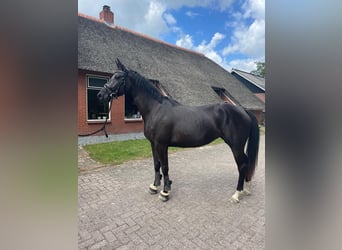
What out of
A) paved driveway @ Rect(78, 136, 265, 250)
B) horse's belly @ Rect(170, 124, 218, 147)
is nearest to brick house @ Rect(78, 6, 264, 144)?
paved driveway @ Rect(78, 136, 265, 250)

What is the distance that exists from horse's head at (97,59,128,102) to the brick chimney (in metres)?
10.4

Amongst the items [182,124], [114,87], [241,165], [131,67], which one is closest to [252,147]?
[241,165]

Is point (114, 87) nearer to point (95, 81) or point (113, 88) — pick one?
Result: point (113, 88)

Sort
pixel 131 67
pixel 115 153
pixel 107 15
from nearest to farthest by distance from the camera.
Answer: pixel 115 153 → pixel 131 67 → pixel 107 15

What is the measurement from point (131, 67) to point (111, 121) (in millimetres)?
2984

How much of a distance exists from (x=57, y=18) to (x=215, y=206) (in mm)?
2955

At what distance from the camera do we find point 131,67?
965 cm

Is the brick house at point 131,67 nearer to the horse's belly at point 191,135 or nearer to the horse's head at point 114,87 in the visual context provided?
the horse's head at point 114,87

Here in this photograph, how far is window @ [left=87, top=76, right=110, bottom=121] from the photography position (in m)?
8.04

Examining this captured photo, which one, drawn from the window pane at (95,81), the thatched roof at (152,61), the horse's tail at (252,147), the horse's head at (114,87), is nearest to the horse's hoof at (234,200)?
the horse's tail at (252,147)

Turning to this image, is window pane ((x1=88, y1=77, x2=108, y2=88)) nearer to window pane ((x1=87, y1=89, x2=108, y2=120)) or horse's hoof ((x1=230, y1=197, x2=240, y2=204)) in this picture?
window pane ((x1=87, y1=89, x2=108, y2=120))

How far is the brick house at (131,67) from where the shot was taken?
7980 millimetres

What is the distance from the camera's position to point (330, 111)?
0.54 metres

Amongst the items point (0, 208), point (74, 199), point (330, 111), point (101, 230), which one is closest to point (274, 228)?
point (330, 111)
